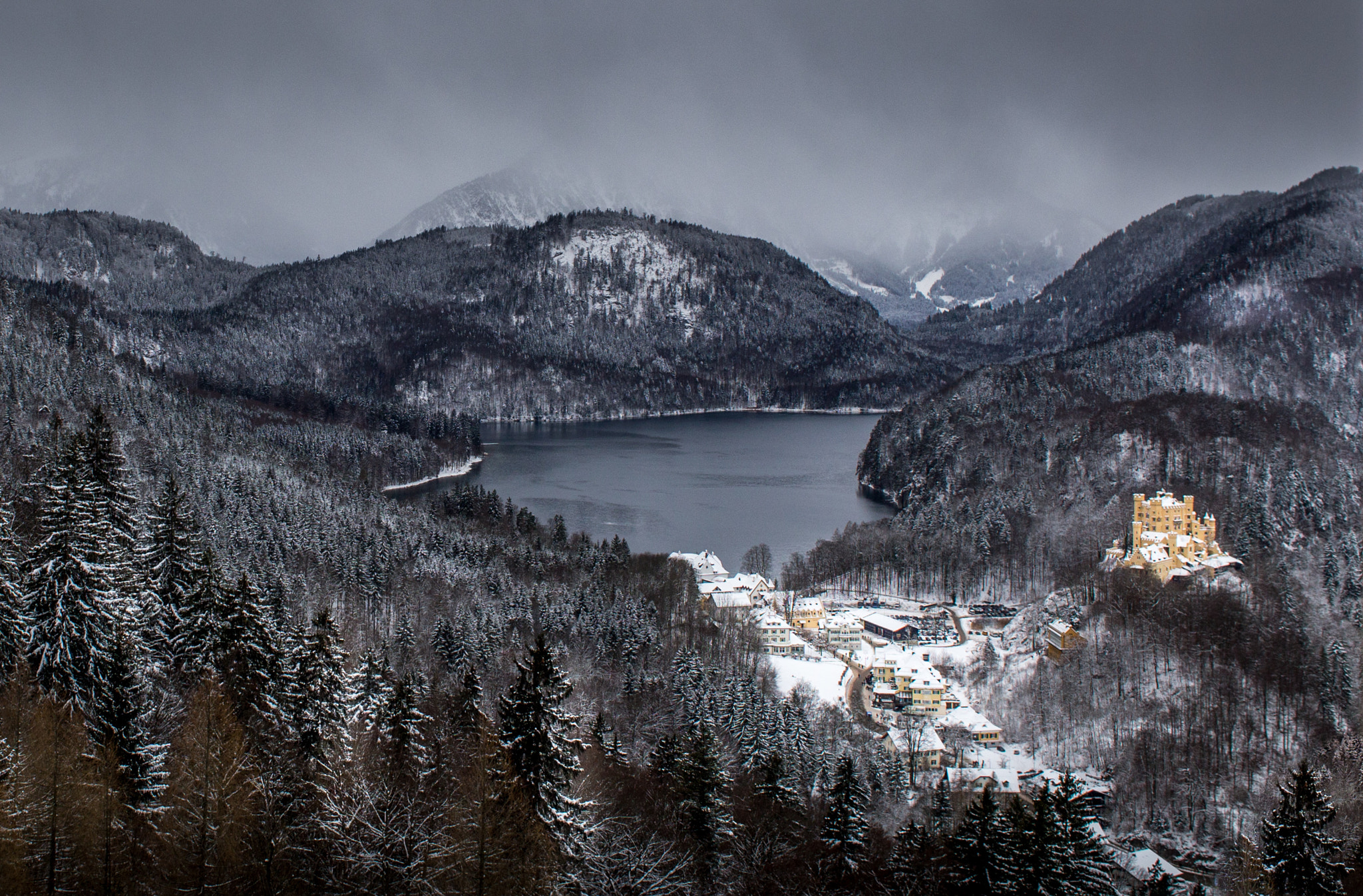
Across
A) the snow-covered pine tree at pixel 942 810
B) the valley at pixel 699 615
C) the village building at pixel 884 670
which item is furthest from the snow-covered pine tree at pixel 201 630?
the village building at pixel 884 670

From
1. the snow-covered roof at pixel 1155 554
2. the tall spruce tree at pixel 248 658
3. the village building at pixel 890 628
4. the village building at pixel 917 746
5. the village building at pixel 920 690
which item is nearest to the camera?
the tall spruce tree at pixel 248 658

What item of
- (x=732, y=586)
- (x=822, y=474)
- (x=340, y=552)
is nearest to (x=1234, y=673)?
(x=732, y=586)

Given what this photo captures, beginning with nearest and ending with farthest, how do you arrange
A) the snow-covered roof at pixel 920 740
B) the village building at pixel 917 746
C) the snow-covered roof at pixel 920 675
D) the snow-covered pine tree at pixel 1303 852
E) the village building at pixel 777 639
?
1. the snow-covered pine tree at pixel 1303 852
2. the village building at pixel 917 746
3. the snow-covered roof at pixel 920 740
4. the snow-covered roof at pixel 920 675
5. the village building at pixel 777 639

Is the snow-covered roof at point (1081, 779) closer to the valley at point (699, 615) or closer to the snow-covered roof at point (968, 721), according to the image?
the valley at point (699, 615)

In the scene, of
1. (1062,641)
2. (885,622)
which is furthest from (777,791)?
(885,622)

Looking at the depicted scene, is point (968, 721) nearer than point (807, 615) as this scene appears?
Yes

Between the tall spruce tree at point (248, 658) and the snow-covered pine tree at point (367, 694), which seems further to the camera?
the snow-covered pine tree at point (367, 694)

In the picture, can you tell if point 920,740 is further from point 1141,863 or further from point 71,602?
point 71,602
